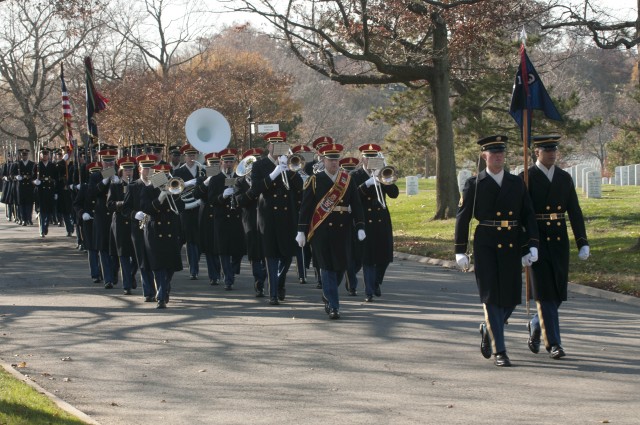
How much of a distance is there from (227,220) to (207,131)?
5397mm

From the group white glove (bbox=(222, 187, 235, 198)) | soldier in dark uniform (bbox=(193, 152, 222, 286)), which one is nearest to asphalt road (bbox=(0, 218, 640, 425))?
soldier in dark uniform (bbox=(193, 152, 222, 286))

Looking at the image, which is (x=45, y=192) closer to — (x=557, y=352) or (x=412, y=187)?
(x=412, y=187)

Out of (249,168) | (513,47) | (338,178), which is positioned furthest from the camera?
(513,47)

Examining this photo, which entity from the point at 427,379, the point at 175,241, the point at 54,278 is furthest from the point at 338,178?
the point at 54,278

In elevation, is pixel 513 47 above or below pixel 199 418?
above

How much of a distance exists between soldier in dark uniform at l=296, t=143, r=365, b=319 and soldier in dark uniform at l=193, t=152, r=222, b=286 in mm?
3912

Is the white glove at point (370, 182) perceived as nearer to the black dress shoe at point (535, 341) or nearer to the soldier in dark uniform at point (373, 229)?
the soldier in dark uniform at point (373, 229)

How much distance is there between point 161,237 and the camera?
14141mm

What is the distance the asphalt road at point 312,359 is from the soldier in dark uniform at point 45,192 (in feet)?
41.0

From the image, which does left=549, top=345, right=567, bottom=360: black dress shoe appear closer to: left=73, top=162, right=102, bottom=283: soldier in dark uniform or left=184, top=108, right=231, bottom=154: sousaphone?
left=73, top=162, right=102, bottom=283: soldier in dark uniform

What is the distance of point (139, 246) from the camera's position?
14.4 m

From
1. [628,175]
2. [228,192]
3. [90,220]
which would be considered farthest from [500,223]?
[628,175]

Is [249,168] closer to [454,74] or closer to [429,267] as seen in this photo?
[429,267]

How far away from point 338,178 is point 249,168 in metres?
3.00
